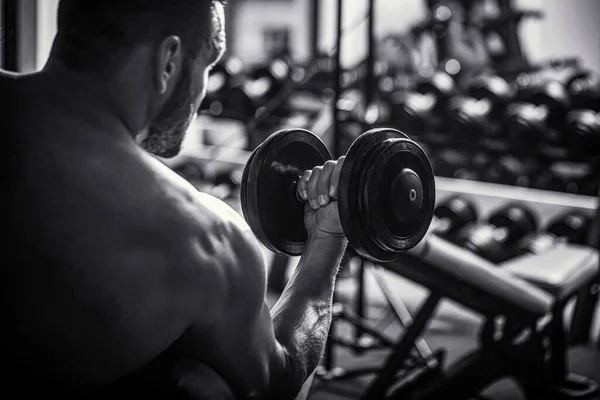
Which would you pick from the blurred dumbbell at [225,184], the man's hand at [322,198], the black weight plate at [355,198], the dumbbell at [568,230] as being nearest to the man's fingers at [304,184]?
the man's hand at [322,198]

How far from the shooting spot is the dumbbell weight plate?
3.28 ft

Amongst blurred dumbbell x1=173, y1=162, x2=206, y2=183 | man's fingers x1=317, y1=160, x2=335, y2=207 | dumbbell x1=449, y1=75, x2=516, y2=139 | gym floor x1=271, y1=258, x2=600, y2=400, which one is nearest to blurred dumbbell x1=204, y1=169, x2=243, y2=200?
blurred dumbbell x1=173, y1=162, x2=206, y2=183

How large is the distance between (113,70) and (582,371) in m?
2.17

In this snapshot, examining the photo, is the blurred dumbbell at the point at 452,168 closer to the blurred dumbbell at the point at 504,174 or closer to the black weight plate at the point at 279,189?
the blurred dumbbell at the point at 504,174

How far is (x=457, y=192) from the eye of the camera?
11.0ft

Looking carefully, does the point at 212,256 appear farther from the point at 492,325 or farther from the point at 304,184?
the point at 492,325

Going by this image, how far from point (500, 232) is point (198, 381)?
2.45 metres

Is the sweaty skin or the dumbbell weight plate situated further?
the dumbbell weight plate

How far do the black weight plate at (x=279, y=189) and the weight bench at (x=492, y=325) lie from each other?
672 mm

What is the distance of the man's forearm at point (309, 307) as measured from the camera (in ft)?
3.21

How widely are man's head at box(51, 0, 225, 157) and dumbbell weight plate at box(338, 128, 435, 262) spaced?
243 mm

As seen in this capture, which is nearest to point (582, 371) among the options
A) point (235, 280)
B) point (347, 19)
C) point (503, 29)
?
point (235, 280)

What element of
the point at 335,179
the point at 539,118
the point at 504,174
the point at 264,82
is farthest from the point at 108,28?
the point at 504,174

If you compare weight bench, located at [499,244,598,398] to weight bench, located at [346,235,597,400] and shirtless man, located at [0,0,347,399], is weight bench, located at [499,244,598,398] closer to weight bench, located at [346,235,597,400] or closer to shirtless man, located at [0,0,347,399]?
weight bench, located at [346,235,597,400]
